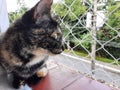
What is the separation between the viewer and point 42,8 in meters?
0.50

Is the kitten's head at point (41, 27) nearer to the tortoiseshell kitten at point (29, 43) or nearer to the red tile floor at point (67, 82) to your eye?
the tortoiseshell kitten at point (29, 43)

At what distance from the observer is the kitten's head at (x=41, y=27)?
1.63 feet

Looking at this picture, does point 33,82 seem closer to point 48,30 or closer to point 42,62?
point 42,62

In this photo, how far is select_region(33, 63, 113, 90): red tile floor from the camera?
0.54 metres

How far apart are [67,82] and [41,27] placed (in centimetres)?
22

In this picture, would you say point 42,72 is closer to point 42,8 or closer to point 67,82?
point 67,82

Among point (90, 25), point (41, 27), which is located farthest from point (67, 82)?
point (90, 25)

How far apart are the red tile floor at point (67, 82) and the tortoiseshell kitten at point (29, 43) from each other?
6cm

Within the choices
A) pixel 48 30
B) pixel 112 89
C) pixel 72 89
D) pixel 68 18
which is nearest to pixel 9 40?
pixel 48 30

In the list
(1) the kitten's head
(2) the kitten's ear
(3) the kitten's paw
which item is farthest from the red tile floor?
(2) the kitten's ear

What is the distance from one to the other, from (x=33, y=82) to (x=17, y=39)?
174mm

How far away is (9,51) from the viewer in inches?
21.2

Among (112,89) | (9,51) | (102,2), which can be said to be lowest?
(112,89)

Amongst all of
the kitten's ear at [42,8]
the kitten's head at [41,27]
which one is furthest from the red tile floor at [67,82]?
the kitten's ear at [42,8]
